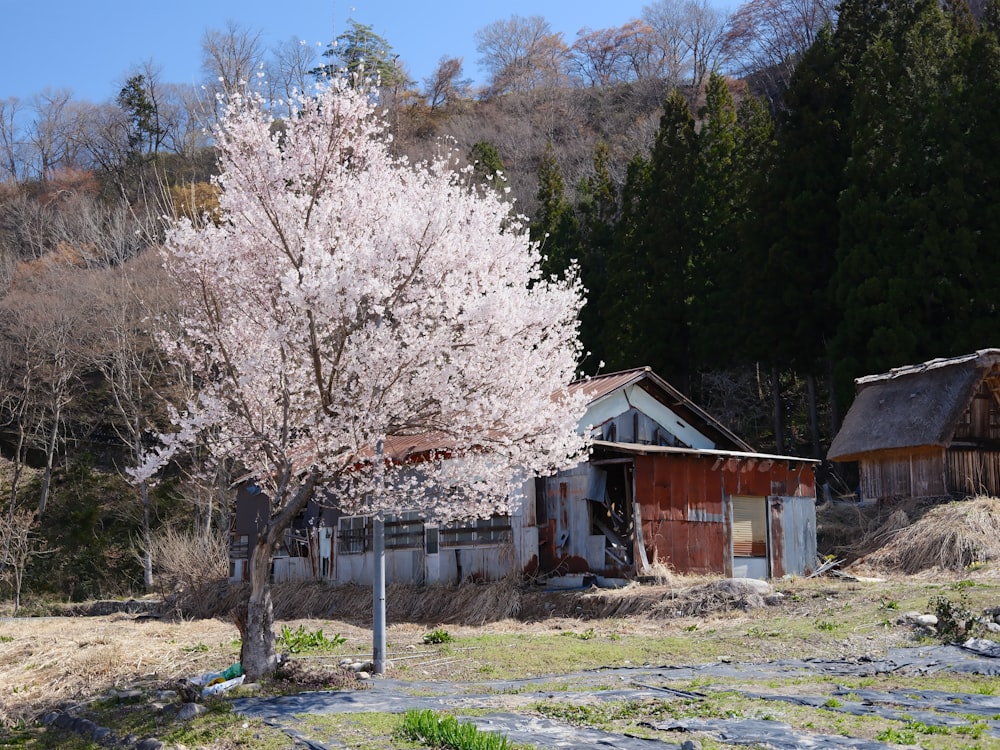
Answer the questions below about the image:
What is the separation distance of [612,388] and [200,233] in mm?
10412

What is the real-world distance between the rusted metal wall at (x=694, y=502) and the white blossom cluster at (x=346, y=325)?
6.48m

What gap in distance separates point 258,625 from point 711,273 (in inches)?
843

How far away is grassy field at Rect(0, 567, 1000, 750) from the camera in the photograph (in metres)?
8.39

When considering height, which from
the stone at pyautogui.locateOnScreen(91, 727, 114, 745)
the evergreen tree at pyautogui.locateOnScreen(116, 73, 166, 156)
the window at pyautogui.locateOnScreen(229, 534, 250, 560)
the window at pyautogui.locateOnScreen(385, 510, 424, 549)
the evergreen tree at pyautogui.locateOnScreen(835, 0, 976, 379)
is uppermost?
the evergreen tree at pyautogui.locateOnScreen(116, 73, 166, 156)

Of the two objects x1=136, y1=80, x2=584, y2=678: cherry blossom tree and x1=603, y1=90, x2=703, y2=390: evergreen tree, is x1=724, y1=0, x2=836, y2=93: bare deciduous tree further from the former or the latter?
x1=136, y1=80, x2=584, y2=678: cherry blossom tree

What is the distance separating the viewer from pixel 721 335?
1089 inches

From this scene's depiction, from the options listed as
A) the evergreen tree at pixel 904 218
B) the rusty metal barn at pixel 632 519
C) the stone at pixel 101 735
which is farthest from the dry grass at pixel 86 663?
the evergreen tree at pixel 904 218

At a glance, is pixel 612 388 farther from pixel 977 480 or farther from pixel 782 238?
pixel 782 238

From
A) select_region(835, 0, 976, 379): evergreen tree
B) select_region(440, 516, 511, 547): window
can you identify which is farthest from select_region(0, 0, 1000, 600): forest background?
select_region(440, 516, 511, 547): window

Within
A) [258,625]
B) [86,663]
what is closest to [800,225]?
[258,625]

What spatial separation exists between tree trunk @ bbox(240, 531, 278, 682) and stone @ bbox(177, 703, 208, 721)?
995mm

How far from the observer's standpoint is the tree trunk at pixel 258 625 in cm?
1028

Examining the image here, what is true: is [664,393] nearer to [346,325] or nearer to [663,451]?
[663,451]

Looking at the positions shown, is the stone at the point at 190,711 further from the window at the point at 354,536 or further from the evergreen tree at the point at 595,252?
the evergreen tree at the point at 595,252
